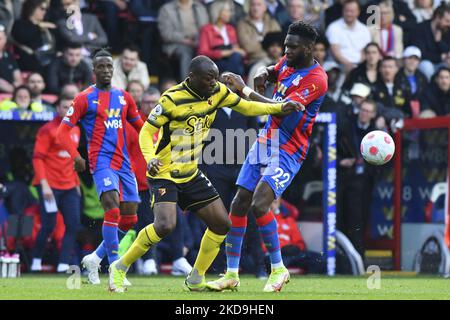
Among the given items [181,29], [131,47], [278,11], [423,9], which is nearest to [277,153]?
[131,47]

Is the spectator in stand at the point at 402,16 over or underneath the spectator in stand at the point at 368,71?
over

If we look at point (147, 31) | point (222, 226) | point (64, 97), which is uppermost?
point (147, 31)

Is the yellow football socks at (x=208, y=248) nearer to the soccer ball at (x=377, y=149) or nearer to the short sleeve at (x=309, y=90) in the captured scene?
the short sleeve at (x=309, y=90)

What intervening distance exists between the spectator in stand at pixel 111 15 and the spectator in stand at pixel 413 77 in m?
4.44

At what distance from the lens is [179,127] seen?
10.5 meters

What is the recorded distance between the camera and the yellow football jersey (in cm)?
1038

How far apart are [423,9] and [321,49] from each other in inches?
130

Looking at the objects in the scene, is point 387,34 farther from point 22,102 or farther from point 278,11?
point 22,102

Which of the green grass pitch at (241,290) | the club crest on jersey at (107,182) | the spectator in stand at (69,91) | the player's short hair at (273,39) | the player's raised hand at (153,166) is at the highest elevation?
the player's short hair at (273,39)

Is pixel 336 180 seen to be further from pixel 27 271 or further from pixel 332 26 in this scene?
pixel 27 271

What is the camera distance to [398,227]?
1727 cm

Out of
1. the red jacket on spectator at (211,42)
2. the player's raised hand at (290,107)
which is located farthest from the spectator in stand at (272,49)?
the player's raised hand at (290,107)

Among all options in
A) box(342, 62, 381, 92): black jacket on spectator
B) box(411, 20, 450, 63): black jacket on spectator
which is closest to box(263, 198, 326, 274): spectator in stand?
box(342, 62, 381, 92): black jacket on spectator

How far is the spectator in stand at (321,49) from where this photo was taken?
17.5 meters
